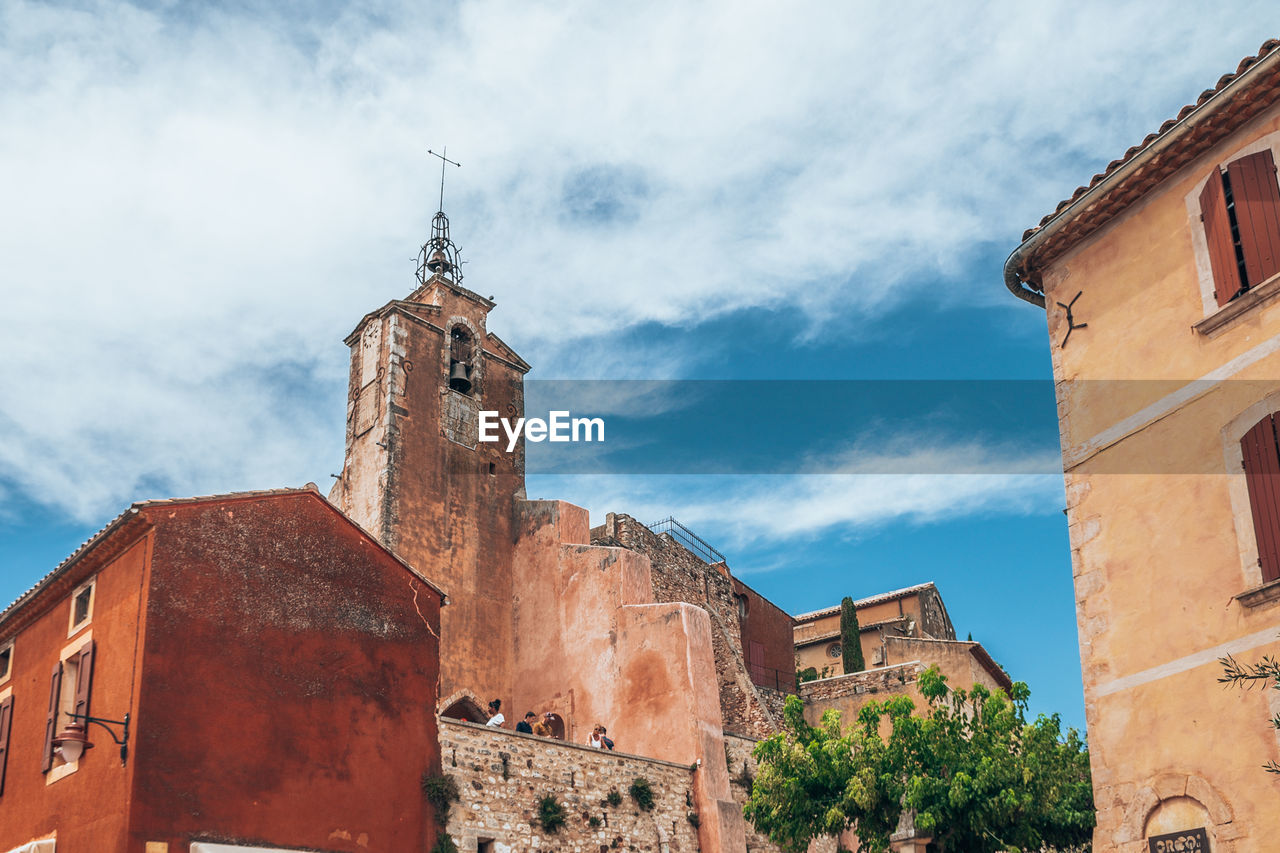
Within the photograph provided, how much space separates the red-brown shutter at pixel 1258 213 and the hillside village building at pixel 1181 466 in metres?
0.02

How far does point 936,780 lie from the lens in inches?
730

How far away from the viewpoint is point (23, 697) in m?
21.5

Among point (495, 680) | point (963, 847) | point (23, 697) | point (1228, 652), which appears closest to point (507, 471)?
point (495, 680)

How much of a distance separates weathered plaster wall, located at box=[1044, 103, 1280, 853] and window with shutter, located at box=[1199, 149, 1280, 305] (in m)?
0.18

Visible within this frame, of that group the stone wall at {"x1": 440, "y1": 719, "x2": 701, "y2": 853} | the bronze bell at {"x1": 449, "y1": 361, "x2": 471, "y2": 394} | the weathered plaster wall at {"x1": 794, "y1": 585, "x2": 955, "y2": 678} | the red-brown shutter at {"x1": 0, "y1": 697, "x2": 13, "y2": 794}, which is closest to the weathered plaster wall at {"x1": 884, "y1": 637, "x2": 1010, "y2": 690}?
the weathered plaster wall at {"x1": 794, "y1": 585, "x2": 955, "y2": 678}

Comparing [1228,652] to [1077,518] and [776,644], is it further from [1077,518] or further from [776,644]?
[776,644]

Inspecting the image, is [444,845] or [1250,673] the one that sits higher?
[1250,673]

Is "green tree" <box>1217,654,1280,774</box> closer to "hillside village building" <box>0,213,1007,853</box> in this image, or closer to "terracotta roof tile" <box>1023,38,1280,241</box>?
"terracotta roof tile" <box>1023,38,1280,241</box>

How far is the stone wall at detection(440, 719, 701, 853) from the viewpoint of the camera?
2136 centimetres

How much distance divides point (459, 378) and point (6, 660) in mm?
12793

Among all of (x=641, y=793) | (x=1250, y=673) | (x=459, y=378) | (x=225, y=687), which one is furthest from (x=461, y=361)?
(x=1250, y=673)

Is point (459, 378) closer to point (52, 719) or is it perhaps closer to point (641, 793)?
point (641, 793)

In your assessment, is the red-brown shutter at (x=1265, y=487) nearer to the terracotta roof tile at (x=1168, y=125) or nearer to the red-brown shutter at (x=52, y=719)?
the terracotta roof tile at (x=1168, y=125)

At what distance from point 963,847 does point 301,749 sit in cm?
1001
